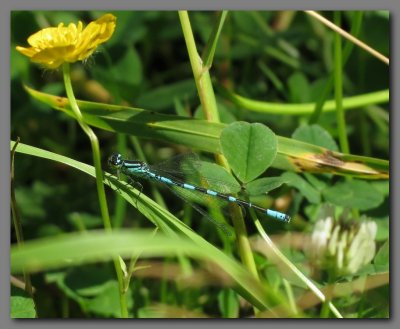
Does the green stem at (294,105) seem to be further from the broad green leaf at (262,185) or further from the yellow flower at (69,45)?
the yellow flower at (69,45)

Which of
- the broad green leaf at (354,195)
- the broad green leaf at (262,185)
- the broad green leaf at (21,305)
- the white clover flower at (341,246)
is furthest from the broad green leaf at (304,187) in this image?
the broad green leaf at (21,305)

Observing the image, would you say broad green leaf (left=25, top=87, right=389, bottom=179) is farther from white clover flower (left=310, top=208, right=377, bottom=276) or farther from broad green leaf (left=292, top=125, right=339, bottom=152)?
white clover flower (left=310, top=208, right=377, bottom=276)

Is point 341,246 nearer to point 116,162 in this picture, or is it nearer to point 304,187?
point 304,187

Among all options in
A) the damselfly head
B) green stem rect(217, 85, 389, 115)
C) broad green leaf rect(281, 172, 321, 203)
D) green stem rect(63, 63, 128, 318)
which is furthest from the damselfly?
green stem rect(217, 85, 389, 115)

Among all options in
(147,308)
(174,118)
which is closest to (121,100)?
(174,118)

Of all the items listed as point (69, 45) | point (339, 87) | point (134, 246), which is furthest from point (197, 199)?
point (134, 246)
